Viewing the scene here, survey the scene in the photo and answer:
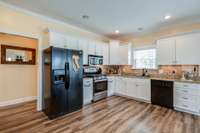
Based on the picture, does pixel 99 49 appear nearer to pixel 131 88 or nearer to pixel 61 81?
pixel 131 88

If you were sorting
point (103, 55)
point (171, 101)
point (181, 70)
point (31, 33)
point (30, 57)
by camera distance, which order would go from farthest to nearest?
point (103, 55) → point (30, 57) → point (181, 70) → point (171, 101) → point (31, 33)

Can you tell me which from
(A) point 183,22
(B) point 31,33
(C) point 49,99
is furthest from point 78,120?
(A) point 183,22

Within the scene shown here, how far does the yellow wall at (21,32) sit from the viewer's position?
2906 millimetres

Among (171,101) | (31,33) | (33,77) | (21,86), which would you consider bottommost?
(171,101)

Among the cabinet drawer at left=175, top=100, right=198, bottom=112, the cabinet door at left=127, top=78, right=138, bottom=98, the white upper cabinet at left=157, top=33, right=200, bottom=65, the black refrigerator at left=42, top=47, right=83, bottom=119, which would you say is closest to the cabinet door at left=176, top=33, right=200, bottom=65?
the white upper cabinet at left=157, top=33, right=200, bottom=65

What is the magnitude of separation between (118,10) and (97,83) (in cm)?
263

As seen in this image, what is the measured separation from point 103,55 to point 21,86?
11.5 ft

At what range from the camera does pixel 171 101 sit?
140 inches

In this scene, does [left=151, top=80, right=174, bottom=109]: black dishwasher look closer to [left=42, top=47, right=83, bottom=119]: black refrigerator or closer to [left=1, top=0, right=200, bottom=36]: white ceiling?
[left=1, top=0, right=200, bottom=36]: white ceiling

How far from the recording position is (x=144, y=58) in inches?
197

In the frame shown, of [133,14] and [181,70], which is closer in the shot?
[133,14]

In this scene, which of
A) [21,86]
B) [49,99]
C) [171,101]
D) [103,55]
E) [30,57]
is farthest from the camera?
[103,55]

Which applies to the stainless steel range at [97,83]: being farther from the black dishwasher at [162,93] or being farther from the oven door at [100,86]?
the black dishwasher at [162,93]

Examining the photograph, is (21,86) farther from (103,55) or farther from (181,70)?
(181,70)
